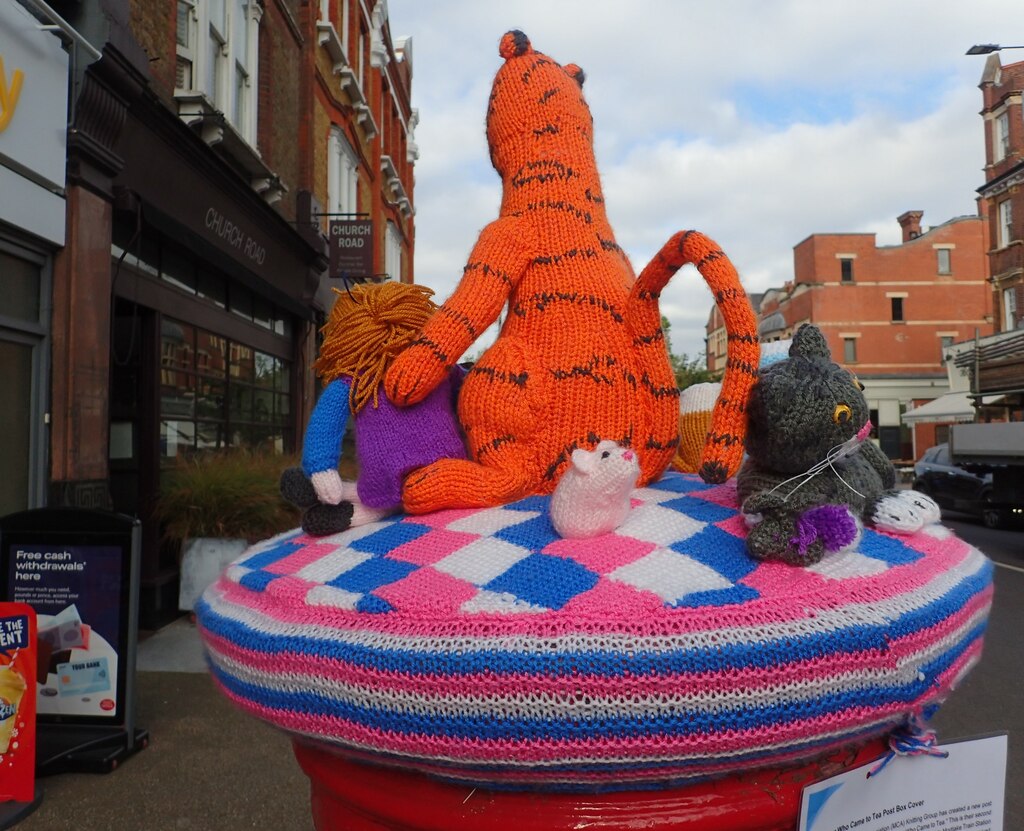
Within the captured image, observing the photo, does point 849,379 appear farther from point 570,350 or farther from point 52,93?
point 52,93

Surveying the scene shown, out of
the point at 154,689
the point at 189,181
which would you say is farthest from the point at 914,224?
the point at 154,689

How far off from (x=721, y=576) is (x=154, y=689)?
4347mm

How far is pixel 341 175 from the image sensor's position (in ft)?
37.3

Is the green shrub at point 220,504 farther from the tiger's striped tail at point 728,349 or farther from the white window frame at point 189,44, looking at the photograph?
the tiger's striped tail at point 728,349

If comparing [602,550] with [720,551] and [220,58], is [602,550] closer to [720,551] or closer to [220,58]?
[720,551]

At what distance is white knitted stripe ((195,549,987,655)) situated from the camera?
0.76m

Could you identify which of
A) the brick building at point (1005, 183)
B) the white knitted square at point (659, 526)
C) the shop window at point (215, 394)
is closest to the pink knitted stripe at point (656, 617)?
the white knitted square at point (659, 526)

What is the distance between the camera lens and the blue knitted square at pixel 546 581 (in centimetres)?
82

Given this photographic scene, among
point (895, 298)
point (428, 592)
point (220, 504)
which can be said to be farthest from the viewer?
point (895, 298)

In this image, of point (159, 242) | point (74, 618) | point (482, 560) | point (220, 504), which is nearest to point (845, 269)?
point (159, 242)

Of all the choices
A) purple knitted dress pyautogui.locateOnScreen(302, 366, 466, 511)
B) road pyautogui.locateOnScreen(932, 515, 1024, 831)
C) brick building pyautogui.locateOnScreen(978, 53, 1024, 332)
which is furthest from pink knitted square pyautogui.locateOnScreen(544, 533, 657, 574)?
brick building pyautogui.locateOnScreen(978, 53, 1024, 332)

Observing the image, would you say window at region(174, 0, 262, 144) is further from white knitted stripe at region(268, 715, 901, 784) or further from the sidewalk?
white knitted stripe at region(268, 715, 901, 784)

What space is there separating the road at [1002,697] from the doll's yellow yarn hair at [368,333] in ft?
6.56

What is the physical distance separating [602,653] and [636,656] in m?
0.03
